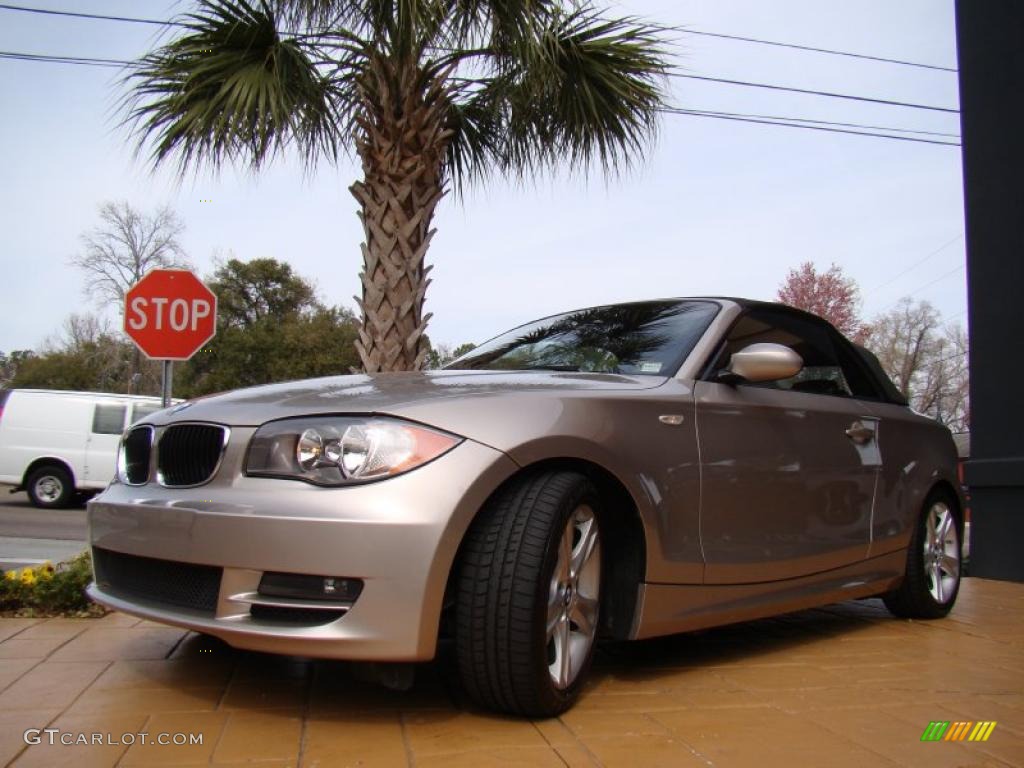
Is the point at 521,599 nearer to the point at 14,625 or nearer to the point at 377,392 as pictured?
the point at 377,392

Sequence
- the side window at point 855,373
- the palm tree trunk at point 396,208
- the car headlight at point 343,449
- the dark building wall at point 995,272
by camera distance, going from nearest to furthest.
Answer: the car headlight at point 343,449 → the side window at point 855,373 → the dark building wall at point 995,272 → the palm tree trunk at point 396,208

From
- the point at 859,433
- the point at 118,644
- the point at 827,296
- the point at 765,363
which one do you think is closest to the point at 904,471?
the point at 859,433

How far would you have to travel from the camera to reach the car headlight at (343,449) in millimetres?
2324

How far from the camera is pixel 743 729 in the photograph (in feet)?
8.10

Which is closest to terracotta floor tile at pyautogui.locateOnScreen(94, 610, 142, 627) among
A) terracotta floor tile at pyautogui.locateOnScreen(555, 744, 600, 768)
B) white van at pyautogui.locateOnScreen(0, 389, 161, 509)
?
terracotta floor tile at pyautogui.locateOnScreen(555, 744, 600, 768)

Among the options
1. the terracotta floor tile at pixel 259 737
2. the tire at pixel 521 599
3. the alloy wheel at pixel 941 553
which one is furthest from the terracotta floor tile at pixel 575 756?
the alloy wheel at pixel 941 553

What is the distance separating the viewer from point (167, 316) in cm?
693

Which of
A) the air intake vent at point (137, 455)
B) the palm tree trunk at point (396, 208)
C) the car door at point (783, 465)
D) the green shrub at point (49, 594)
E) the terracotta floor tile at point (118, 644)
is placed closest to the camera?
the air intake vent at point (137, 455)

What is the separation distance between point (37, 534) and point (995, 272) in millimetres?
9591

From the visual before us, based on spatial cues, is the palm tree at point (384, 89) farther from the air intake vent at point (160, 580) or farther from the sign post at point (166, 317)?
the air intake vent at point (160, 580)

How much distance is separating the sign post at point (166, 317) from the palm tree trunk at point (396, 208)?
5.05 feet

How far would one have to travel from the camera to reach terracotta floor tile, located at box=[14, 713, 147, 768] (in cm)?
210

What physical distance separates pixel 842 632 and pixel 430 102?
173 inches

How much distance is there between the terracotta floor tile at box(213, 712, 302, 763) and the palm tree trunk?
12.4 feet
